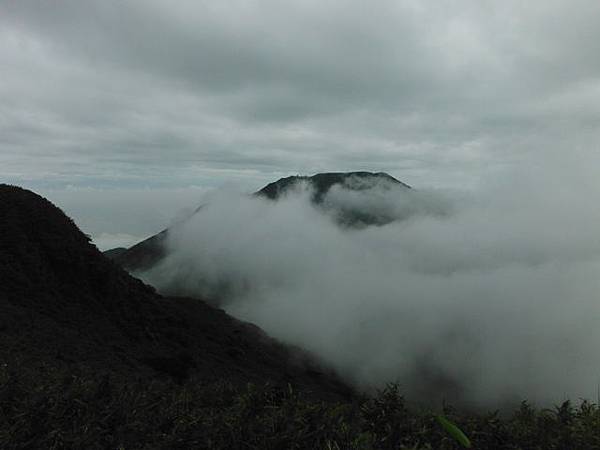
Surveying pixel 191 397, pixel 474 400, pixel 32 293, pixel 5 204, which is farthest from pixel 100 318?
pixel 474 400

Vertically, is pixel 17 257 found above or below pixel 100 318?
above

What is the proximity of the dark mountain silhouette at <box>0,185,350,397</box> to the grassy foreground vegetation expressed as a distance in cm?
2402

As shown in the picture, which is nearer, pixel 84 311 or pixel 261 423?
pixel 261 423

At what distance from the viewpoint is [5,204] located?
54.1 meters

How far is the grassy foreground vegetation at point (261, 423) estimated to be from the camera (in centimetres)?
673

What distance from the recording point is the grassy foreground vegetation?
6.73 metres

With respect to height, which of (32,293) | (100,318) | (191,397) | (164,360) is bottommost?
(164,360)

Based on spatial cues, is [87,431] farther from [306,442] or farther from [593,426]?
[593,426]

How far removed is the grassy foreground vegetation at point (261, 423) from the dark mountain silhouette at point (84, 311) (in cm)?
2402

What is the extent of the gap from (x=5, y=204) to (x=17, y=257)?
8956mm

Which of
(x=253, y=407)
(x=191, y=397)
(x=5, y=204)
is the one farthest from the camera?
(x=5, y=204)

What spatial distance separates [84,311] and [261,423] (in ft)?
156

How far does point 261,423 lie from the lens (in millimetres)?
7258

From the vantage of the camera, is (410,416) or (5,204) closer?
(410,416)
